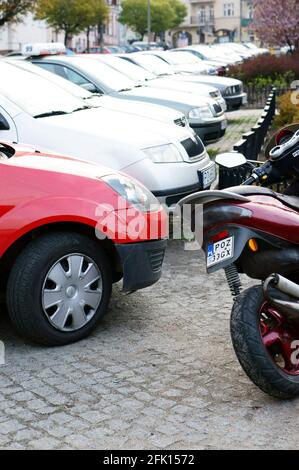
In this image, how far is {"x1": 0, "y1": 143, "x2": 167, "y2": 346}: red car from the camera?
4332mm

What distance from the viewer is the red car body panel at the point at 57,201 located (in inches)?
171

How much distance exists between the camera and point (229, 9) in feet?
384

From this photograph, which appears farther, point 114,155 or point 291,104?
point 291,104

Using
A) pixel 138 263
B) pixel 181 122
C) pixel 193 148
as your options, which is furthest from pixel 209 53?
pixel 138 263

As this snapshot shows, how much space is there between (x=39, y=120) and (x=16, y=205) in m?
2.30

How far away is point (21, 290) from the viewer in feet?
14.1

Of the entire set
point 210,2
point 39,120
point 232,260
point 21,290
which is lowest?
point 21,290

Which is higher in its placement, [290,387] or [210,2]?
[210,2]

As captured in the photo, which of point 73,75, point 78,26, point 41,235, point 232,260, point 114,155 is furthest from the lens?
point 78,26

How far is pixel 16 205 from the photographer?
14.2 ft

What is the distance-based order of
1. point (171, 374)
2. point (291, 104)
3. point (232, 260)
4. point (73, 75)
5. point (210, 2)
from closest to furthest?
point (232, 260) < point (171, 374) < point (73, 75) < point (291, 104) < point (210, 2)

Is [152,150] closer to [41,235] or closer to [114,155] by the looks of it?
[114,155]

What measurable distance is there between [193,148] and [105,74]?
4.89 metres

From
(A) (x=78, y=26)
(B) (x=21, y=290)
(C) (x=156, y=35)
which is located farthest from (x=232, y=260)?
(C) (x=156, y=35)
